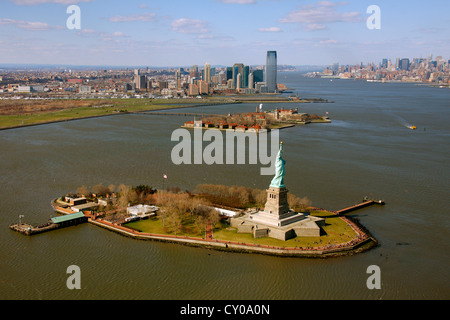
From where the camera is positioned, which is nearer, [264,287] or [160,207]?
[264,287]

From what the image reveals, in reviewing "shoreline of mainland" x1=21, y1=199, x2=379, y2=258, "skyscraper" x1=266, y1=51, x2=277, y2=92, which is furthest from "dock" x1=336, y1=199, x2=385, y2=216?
"skyscraper" x1=266, y1=51, x2=277, y2=92

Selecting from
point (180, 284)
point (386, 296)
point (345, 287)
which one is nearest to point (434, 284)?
point (386, 296)

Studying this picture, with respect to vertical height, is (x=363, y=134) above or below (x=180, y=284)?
above

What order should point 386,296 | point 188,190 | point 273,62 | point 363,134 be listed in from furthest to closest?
1. point 273,62
2. point 363,134
3. point 188,190
4. point 386,296

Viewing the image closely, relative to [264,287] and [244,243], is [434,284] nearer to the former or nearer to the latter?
[264,287]
